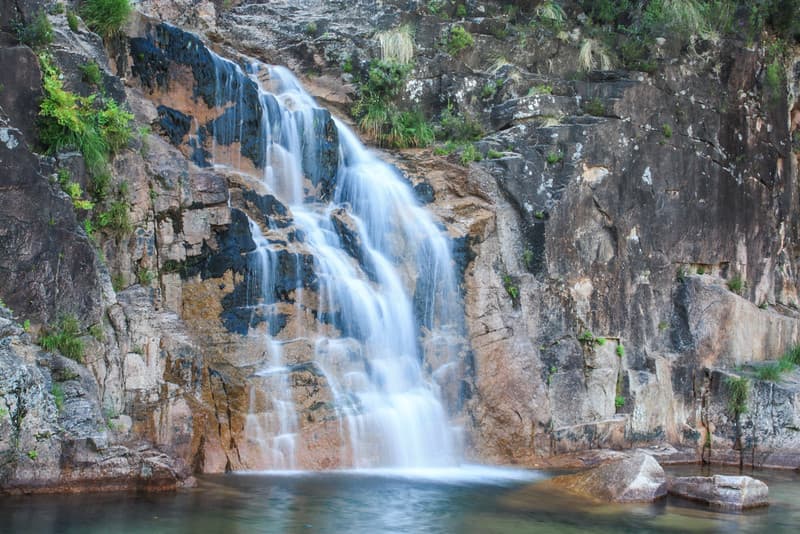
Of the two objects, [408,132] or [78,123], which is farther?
[408,132]

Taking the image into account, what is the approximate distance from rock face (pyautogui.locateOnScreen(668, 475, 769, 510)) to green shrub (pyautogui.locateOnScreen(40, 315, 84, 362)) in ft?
25.9

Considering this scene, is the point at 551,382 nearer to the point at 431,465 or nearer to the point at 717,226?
the point at 431,465

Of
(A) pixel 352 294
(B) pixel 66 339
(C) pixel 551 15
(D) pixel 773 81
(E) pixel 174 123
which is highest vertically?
(C) pixel 551 15

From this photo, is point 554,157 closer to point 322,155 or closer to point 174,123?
point 322,155

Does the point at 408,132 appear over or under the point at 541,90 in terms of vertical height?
under

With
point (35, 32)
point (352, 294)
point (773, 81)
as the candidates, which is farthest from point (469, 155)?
point (773, 81)

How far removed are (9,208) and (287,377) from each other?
4.17 meters

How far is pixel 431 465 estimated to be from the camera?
40.5 feet

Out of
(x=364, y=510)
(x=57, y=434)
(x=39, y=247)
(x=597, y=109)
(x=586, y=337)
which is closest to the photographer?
(x=57, y=434)

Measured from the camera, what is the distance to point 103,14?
13195mm

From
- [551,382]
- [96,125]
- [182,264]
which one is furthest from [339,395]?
[96,125]

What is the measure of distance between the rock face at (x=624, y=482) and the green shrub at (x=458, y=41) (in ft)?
31.7

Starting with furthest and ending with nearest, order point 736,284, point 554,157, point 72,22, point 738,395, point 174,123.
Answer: point 736,284 < point 554,157 < point 738,395 < point 174,123 < point 72,22

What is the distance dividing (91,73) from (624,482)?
8878 mm
